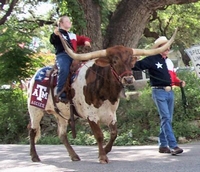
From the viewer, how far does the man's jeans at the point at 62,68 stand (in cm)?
841

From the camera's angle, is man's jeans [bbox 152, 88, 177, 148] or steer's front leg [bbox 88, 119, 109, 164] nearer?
steer's front leg [bbox 88, 119, 109, 164]

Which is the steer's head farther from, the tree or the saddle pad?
the tree

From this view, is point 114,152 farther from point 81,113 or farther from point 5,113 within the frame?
point 5,113

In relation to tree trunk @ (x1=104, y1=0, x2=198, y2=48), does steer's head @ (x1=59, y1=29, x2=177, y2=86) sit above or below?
below

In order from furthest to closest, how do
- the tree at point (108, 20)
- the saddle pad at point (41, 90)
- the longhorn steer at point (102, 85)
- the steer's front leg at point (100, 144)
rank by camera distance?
the tree at point (108, 20) < the saddle pad at point (41, 90) < the steer's front leg at point (100, 144) < the longhorn steer at point (102, 85)

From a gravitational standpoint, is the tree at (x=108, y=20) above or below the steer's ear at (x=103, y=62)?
above

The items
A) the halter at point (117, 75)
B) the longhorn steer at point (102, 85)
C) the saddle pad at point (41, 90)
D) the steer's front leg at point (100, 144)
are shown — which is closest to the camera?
the halter at point (117, 75)

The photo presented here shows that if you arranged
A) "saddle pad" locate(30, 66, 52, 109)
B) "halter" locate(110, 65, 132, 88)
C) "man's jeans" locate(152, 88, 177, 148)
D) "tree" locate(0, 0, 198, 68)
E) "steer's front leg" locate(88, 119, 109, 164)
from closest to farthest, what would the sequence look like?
"halter" locate(110, 65, 132, 88) < "steer's front leg" locate(88, 119, 109, 164) < "man's jeans" locate(152, 88, 177, 148) < "saddle pad" locate(30, 66, 52, 109) < "tree" locate(0, 0, 198, 68)

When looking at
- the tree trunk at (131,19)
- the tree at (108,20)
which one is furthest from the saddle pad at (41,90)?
the tree trunk at (131,19)

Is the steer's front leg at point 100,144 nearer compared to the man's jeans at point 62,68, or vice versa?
the steer's front leg at point 100,144

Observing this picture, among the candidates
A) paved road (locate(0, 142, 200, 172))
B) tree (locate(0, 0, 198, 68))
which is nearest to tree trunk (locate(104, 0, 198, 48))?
tree (locate(0, 0, 198, 68))

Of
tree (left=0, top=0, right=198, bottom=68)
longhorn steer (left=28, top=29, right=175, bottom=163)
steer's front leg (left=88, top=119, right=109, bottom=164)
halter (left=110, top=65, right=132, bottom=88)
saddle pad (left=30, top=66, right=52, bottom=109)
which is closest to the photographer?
halter (left=110, top=65, right=132, bottom=88)

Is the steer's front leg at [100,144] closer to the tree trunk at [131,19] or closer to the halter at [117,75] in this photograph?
the halter at [117,75]

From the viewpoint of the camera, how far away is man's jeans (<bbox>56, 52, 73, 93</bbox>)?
331 inches
